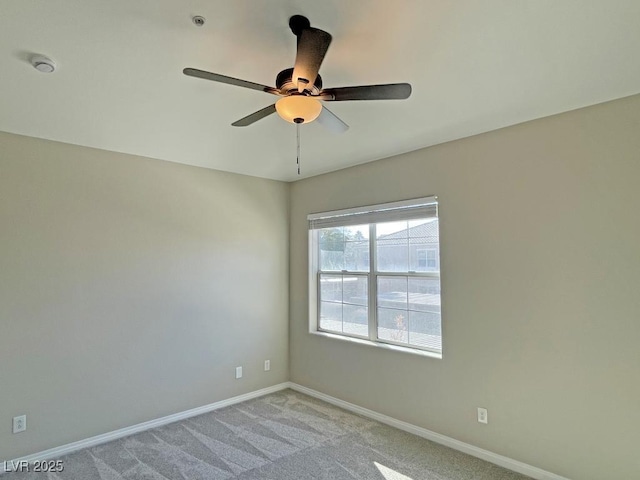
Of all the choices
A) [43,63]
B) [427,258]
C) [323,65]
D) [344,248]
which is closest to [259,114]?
[323,65]

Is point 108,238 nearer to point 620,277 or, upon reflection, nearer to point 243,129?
point 243,129

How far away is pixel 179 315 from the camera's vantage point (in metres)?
3.71

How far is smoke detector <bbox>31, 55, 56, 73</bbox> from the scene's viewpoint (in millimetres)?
1968

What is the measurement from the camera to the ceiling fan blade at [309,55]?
1439 millimetres

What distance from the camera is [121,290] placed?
3.37 m

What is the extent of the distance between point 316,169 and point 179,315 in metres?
2.12

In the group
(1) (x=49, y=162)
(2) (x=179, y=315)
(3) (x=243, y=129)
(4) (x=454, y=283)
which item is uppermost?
(3) (x=243, y=129)

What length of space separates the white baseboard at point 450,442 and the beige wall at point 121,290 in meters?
0.98

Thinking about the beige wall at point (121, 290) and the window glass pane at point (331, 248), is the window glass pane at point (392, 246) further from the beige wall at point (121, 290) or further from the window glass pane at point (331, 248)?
the beige wall at point (121, 290)

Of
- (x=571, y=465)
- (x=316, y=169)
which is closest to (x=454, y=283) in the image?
(x=571, y=465)

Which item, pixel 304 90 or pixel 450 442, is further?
pixel 450 442

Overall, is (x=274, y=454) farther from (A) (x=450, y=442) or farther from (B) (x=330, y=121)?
(B) (x=330, y=121)

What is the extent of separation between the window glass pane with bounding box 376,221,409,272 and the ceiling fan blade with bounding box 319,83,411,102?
75.8 inches

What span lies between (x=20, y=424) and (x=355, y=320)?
2.97 m
